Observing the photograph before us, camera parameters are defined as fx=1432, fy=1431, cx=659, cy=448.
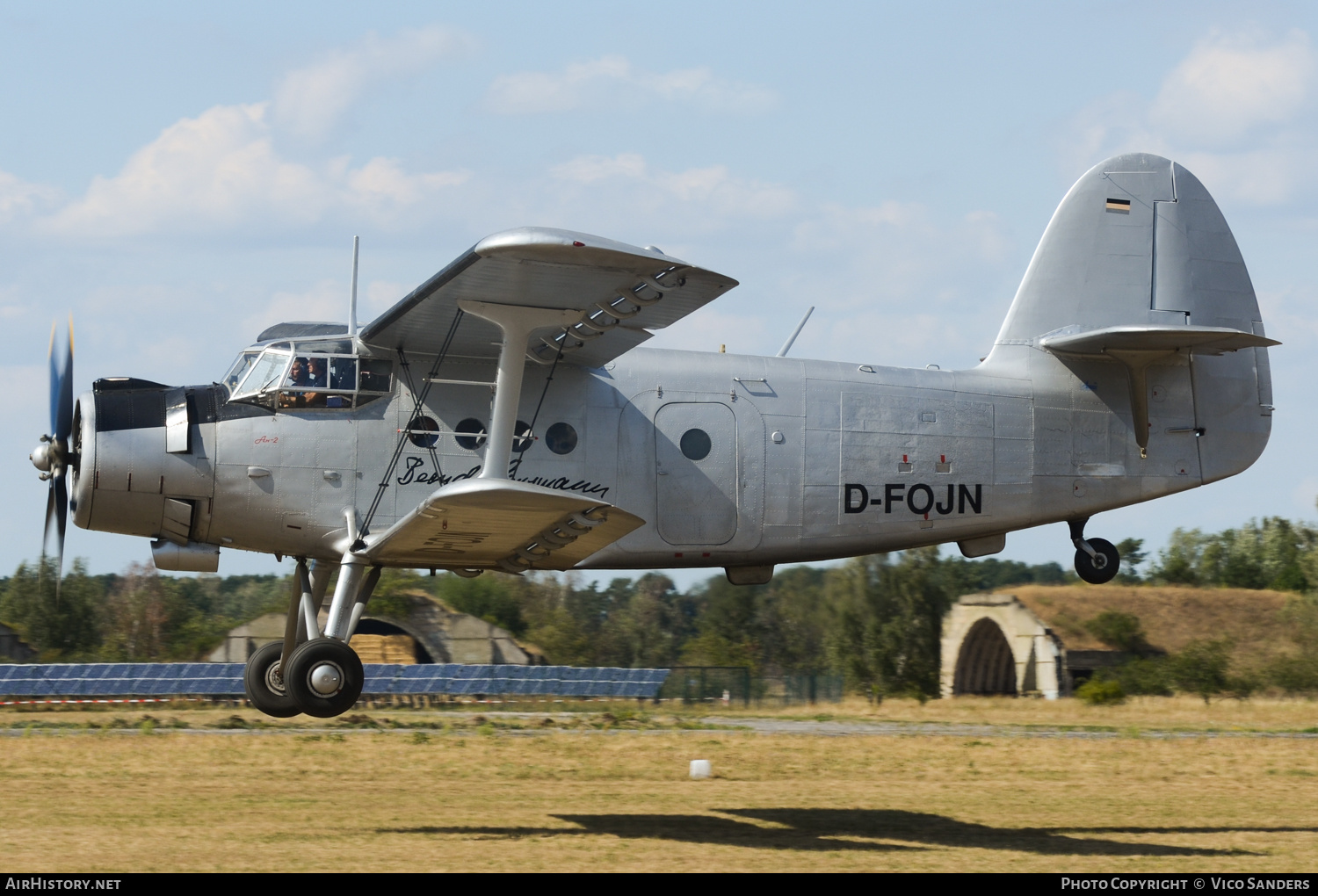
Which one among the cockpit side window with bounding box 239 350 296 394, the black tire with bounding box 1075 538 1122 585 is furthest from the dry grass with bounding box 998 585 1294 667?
the cockpit side window with bounding box 239 350 296 394

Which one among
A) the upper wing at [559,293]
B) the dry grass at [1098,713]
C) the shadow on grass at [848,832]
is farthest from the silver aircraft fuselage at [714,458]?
the dry grass at [1098,713]

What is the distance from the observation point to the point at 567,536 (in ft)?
39.9

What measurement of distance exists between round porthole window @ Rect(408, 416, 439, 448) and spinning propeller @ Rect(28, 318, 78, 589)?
9.82 feet

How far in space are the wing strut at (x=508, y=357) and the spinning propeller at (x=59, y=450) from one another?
3933 millimetres

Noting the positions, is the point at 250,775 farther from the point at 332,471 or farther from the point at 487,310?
the point at 487,310

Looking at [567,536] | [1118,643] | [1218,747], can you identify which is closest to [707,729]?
[1218,747]

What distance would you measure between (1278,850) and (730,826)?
5.59m

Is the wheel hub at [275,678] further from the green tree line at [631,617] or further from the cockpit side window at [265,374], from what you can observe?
the green tree line at [631,617]

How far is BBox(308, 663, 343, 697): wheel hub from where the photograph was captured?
12062 mm

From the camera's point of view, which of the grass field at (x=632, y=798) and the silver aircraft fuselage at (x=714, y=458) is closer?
the silver aircraft fuselage at (x=714, y=458)

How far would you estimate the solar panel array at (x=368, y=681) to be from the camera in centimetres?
3438

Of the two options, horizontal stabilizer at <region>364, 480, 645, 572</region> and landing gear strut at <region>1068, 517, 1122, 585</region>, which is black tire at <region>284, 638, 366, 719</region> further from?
landing gear strut at <region>1068, 517, 1122, 585</region>
